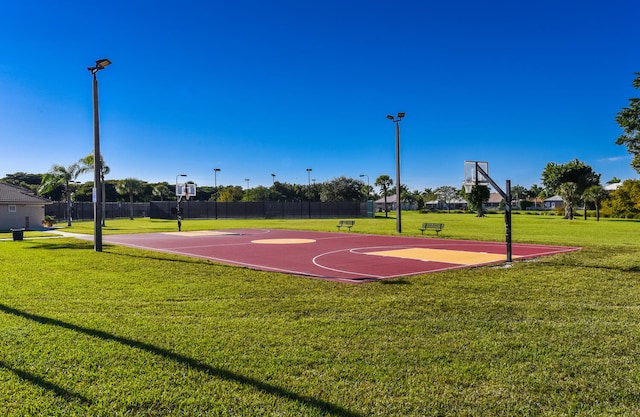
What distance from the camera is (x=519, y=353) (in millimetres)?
5273

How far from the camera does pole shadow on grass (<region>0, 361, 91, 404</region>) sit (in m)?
4.03

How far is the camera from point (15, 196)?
113ft

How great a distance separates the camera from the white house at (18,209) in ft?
109

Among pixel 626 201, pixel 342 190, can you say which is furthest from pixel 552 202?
pixel 626 201

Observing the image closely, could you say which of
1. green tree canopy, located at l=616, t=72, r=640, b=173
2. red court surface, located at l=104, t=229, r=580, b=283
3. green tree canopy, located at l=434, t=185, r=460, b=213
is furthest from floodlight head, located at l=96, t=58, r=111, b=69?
green tree canopy, located at l=434, t=185, r=460, b=213

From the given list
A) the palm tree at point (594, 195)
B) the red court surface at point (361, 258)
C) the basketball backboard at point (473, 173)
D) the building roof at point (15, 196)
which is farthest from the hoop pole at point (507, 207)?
the palm tree at point (594, 195)

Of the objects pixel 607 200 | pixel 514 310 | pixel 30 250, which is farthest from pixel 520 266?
pixel 607 200

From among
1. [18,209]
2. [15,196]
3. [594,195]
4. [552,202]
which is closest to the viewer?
[18,209]

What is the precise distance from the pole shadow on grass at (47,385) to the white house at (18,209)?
3464 centimetres

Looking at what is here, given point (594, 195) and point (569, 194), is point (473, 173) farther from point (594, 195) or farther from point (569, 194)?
point (569, 194)

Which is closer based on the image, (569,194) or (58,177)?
(58,177)

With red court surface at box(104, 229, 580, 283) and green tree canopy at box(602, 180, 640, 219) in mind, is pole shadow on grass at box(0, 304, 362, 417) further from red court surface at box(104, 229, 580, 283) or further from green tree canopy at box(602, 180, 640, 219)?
green tree canopy at box(602, 180, 640, 219)

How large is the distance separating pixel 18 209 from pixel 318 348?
37.1 metres

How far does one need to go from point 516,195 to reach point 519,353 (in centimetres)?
16550
